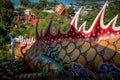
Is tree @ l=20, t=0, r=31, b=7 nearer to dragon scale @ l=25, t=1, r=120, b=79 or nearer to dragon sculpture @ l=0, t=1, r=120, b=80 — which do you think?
dragon sculpture @ l=0, t=1, r=120, b=80

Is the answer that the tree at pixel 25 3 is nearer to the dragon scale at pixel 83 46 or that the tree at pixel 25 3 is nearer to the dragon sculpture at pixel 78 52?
the dragon sculpture at pixel 78 52

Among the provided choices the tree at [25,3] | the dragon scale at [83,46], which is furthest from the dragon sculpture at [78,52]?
the tree at [25,3]

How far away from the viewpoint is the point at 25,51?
13320 mm

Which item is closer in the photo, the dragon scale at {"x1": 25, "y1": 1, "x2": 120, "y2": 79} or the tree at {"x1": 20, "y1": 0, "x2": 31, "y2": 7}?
the dragon scale at {"x1": 25, "y1": 1, "x2": 120, "y2": 79}

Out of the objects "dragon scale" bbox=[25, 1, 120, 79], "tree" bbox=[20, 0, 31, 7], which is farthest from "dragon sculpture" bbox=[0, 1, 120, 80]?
"tree" bbox=[20, 0, 31, 7]

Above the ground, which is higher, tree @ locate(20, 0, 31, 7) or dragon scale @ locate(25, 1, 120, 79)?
tree @ locate(20, 0, 31, 7)

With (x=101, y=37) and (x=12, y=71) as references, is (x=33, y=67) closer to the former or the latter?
(x=12, y=71)

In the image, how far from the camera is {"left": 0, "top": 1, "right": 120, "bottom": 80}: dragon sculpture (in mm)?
9219

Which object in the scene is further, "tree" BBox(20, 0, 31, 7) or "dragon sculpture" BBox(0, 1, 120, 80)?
"tree" BBox(20, 0, 31, 7)

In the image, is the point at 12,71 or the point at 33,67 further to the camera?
the point at 12,71

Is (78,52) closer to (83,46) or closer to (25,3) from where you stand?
(83,46)

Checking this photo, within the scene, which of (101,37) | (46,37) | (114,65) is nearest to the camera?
(114,65)

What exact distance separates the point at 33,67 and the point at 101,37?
3.10 metres

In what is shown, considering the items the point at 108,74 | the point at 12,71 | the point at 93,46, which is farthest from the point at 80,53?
the point at 12,71
